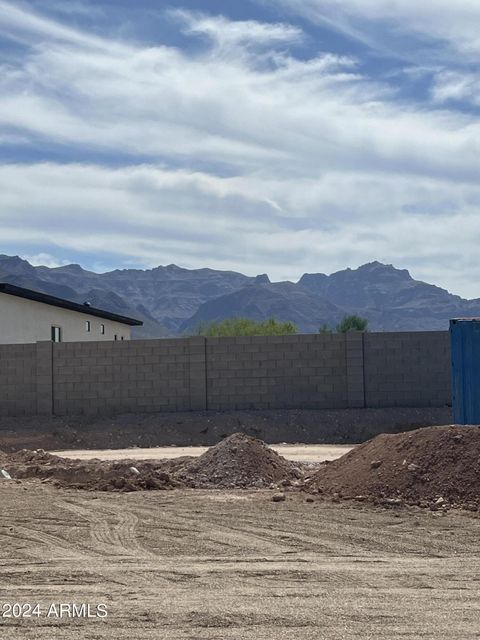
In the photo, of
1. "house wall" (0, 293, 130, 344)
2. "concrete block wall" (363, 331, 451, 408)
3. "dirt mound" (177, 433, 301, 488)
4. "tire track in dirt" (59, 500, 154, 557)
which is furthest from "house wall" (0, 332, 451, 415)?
"tire track in dirt" (59, 500, 154, 557)

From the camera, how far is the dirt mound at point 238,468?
51.8 feet

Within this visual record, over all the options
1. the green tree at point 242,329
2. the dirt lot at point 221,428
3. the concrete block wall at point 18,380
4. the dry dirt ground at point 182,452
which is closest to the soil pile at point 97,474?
the dry dirt ground at point 182,452

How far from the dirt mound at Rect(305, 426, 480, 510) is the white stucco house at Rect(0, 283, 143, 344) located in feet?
74.0

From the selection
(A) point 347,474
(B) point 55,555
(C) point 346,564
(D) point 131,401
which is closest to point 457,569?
(C) point 346,564

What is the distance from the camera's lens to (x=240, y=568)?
9.02 metres

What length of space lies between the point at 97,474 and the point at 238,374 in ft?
35.2

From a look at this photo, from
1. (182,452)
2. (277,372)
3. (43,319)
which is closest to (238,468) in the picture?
(182,452)

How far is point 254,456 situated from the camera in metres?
16.4

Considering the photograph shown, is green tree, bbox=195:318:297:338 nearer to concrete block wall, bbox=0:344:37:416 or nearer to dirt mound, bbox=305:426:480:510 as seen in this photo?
concrete block wall, bbox=0:344:37:416

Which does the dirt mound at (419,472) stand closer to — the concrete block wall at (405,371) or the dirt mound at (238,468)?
the dirt mound at (238,468)

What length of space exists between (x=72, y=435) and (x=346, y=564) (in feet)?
57.5

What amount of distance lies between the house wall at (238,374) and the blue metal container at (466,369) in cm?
751

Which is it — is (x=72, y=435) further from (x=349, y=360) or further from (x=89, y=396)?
(x=349, y=360)

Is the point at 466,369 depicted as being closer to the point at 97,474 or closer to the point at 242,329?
the point at 97,474
